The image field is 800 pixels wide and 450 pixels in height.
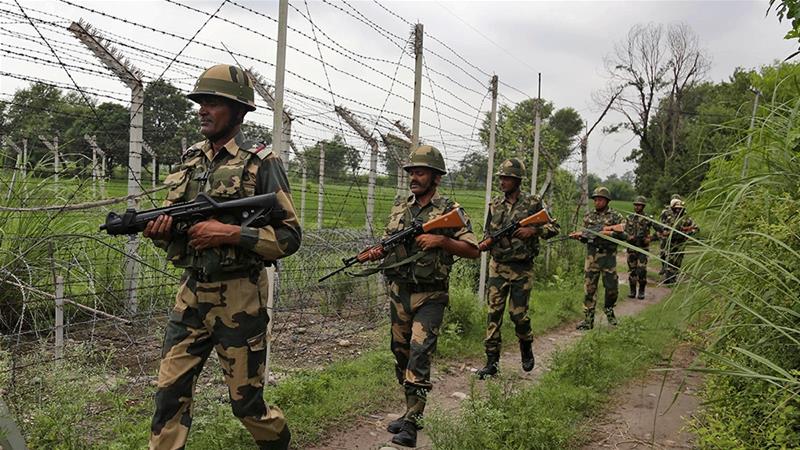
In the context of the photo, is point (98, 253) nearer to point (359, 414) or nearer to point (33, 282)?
point (33, 282)

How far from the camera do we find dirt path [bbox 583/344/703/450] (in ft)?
13.4

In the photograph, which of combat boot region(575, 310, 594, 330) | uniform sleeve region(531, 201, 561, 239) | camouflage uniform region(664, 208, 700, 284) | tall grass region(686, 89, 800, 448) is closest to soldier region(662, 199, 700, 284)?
camouflage uniform region(664, 208, 700, 284)

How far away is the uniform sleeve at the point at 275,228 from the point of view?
289 centimetres

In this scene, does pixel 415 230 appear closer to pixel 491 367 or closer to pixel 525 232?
pixel 525 232

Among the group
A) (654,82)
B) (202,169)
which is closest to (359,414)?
(202,169)

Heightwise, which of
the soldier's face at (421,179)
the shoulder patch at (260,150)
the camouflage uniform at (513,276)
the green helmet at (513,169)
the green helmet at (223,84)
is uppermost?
the green helmet at (223,84)

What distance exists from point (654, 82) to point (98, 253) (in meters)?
31.4

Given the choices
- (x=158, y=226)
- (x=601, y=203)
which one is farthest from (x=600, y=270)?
(x=158, y=226)

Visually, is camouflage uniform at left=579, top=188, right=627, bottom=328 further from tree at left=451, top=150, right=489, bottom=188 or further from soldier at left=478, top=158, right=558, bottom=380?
soldier at left=478, top=158, right=558, bottom=380

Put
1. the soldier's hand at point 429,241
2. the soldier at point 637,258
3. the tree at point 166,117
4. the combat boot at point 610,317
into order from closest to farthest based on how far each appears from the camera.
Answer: the soldier's hand at point 429,241 → the tree at point 166,117 → the combat boot at point 610,317 → the soldier at point 637,258

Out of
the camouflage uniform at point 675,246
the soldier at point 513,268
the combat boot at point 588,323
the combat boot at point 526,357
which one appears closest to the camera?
the camouflage uniform at point 675,246

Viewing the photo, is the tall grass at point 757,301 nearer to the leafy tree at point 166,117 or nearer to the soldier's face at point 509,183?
the soldier's face at point 509,183

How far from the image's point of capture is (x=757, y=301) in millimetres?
2857

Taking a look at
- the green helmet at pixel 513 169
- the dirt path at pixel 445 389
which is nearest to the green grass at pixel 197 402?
the dirt path at pixel 445 389
